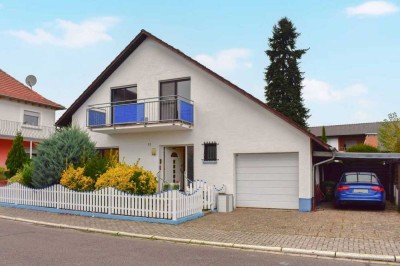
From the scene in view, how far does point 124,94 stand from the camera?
60.4 ft

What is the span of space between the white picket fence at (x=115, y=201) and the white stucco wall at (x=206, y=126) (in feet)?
9.37

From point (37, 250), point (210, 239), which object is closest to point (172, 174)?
point (210, 239)

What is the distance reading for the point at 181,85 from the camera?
1689 cm

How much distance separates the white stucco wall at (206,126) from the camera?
14.2 meters

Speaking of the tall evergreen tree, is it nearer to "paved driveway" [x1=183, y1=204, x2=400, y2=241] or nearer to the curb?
"paved driveway" [x1=183, y1=204, x2=400, y2=241]

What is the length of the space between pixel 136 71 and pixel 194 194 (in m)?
7.97

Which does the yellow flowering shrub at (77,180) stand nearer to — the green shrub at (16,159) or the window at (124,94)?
the window at (124,94)

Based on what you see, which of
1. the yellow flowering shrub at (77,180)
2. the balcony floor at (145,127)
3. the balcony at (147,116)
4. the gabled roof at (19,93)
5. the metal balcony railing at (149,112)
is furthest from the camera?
the gabled roof at (19,93)

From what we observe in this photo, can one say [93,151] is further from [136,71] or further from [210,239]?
[210,239]

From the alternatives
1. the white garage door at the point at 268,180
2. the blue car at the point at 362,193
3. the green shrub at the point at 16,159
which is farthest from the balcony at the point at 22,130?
the blue car at the point at 362,193

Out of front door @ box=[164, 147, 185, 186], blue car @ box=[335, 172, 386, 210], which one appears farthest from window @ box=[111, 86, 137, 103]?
blue car @ box=[335, 172, 386, 210]

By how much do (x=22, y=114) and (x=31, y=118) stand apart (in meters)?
1.14

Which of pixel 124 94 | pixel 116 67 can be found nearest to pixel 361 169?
pixel 124 94

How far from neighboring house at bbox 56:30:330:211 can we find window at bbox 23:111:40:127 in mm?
14059
